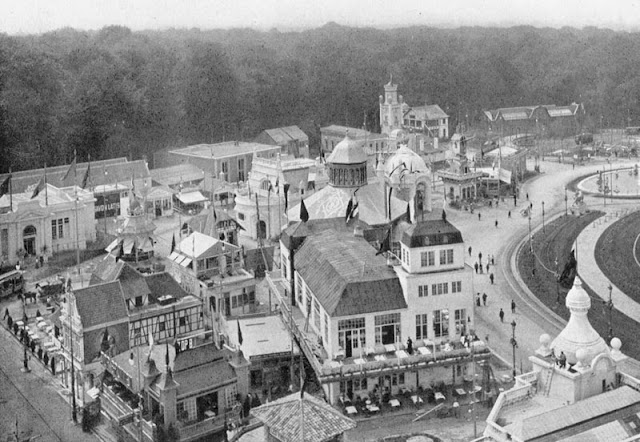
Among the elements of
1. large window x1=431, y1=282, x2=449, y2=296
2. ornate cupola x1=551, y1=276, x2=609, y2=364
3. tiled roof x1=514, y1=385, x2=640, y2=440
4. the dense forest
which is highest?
the dense forest

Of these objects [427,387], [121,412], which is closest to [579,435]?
[427,387]

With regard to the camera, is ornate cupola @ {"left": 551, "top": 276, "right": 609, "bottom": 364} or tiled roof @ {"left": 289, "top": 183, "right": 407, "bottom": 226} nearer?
ornate cupola @ {"left": 551, "top": 276, "right": 609, "bottom": 364}

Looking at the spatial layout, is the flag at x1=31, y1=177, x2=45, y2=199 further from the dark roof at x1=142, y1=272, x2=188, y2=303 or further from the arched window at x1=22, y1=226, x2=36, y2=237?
the dark roof at x1=142, y1=272, x2=188, y2=303

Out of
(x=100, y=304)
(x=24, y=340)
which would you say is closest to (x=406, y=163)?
(x=100, y=304)

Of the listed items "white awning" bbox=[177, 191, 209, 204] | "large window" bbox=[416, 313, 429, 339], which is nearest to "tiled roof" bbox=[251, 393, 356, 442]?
"large window" bbox=[416, 313, 429, 339]

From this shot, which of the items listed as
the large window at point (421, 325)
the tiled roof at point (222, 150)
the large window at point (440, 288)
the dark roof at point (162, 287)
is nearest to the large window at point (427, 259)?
the large window at point (440, 288)

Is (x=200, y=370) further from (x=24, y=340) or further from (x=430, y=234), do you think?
(x=24, y=340)

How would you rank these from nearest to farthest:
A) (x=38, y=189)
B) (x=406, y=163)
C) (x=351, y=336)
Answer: (x=351, y=336)
(x=38, y=189)
(x=406, y=163)
